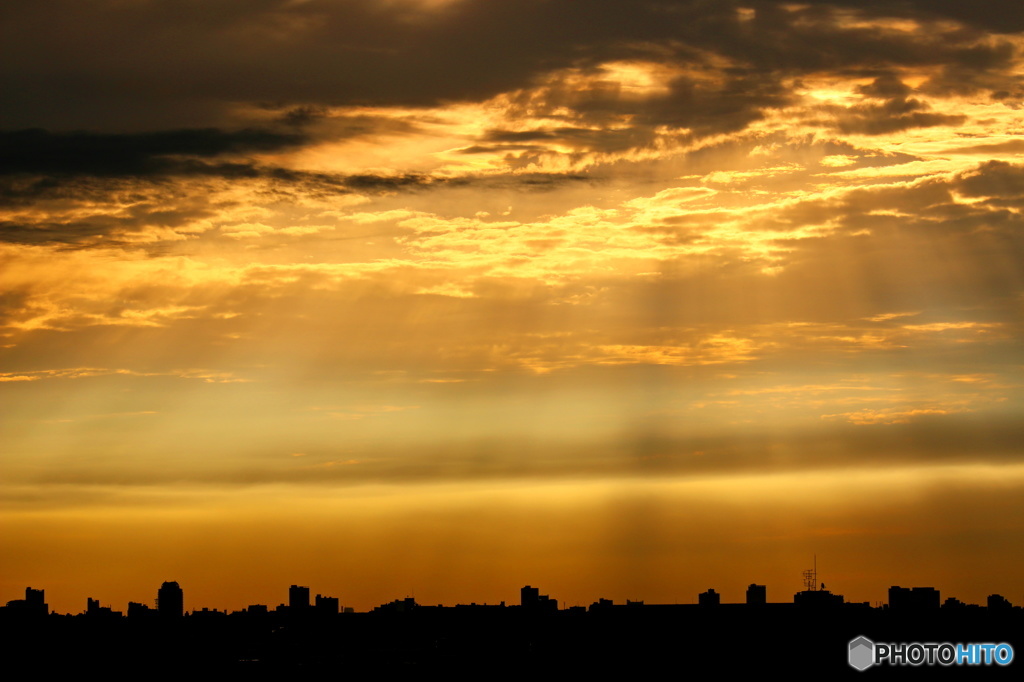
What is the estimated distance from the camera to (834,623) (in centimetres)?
18550

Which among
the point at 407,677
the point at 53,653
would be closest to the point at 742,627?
the point at 407,677

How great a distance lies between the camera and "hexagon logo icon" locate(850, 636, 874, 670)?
525ft

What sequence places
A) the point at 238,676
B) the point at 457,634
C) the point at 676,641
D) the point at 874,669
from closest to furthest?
1. the point at 238,676
2. the point at 874,669
3. the point at 676,641
4. the point at 457,634

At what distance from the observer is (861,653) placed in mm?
163750

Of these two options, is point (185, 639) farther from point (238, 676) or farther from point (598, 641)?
point (598, 641)

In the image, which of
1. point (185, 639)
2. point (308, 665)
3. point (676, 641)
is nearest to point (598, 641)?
point (676, 641)

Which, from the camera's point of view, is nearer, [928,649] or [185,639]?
[928,649]

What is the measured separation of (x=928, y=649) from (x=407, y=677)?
2522 inches

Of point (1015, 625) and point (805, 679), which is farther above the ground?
point (1015, 625)

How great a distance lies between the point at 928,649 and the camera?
540 ft

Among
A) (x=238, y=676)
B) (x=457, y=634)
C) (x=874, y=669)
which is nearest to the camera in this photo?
(x=238, y=676)

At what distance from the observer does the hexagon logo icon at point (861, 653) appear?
160 meters

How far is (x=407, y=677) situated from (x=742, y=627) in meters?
54.8

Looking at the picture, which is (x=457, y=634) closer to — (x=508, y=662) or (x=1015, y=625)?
(x=508, y=662)
